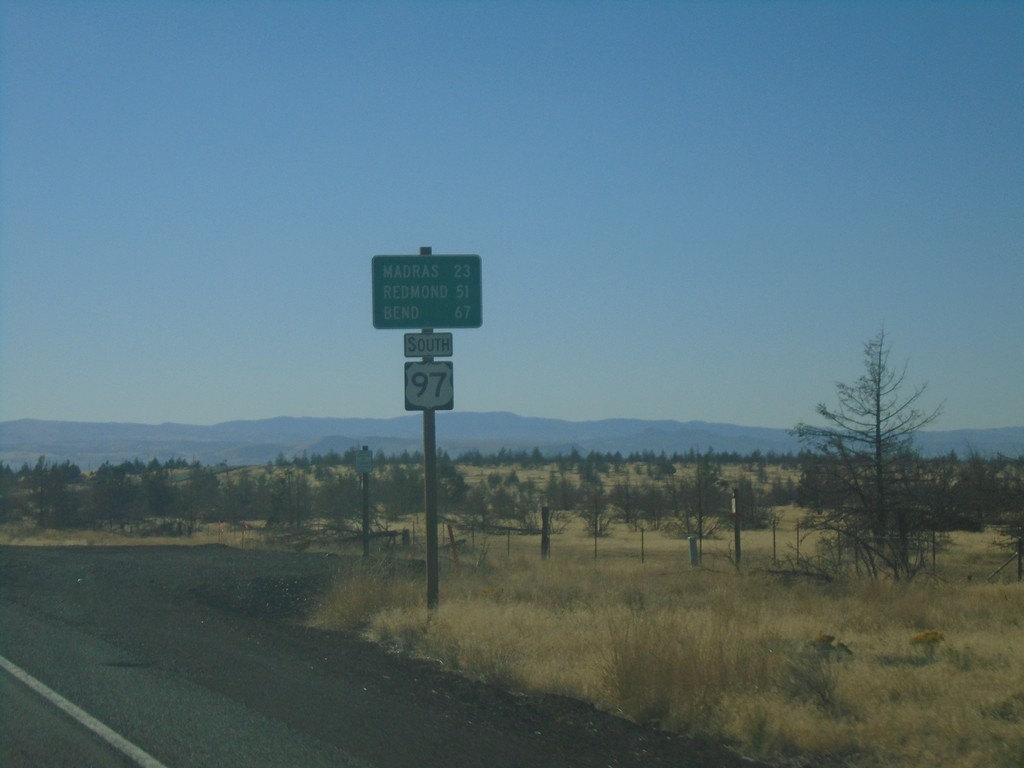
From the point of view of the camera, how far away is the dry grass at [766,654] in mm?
7004

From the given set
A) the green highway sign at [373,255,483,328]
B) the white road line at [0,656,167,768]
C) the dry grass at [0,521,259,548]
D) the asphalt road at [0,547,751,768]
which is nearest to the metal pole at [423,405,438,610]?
the green highway sign at [373,255,483,328]

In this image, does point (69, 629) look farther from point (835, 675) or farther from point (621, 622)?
point (835, 675)

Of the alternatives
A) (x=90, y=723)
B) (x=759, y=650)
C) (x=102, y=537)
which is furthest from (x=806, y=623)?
(x=102, y=537)

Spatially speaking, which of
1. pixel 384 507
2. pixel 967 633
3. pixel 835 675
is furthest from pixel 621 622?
pixel 384 507

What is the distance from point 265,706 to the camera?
8133 mm

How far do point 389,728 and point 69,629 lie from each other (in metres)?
6.67

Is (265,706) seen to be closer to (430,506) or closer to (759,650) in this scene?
(759,650)

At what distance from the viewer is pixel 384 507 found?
52.0 metres

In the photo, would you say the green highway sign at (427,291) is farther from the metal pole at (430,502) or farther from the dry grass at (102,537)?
the dry grass at (102,537)

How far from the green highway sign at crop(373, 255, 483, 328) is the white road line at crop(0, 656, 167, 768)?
595 centimetres

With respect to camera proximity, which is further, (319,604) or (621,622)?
(319,604)

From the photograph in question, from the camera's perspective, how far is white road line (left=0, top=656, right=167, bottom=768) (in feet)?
21.9

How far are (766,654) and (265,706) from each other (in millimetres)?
4450

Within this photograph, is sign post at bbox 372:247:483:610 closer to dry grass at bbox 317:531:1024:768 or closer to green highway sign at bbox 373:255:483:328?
green highway sign at bbox 373:255:483:328
